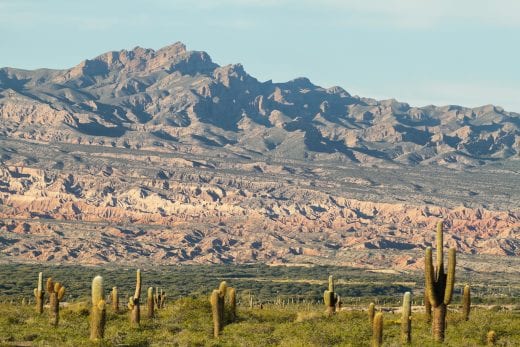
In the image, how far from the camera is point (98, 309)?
36.3 m

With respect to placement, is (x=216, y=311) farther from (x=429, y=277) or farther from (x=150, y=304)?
(x=429, y=277)

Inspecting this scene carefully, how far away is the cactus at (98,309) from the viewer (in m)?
36.2

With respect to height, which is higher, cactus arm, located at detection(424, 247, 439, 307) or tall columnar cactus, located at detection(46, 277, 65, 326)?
cactus arm, located at detection(424, 247, 439, 307)

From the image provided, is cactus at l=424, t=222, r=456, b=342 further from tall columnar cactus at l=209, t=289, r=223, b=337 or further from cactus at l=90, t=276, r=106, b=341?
cactus at l=90, t=276, r=106, b=341

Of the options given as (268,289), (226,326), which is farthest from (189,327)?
(268,289)

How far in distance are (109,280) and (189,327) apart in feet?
300

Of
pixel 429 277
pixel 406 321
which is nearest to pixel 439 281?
pixel 429 277

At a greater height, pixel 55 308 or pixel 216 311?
pixel 216 311

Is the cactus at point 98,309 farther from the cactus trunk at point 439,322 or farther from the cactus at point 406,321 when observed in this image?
the cactus trunk at point 439,322

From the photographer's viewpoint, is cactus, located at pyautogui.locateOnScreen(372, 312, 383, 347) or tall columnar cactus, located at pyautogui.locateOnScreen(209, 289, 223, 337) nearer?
cactus, located at pyautogui.locateOnScreen(372, 312, 383, 347)

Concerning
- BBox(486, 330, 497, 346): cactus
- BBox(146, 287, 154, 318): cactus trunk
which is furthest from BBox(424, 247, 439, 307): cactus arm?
BBox(146, 287, 154, 318): cactus trunk

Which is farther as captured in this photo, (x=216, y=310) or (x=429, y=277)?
(x=216, y=310)

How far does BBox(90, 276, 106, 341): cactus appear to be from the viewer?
3619cm

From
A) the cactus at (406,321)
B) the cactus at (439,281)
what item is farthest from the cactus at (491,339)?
the cactus at (406,321)
